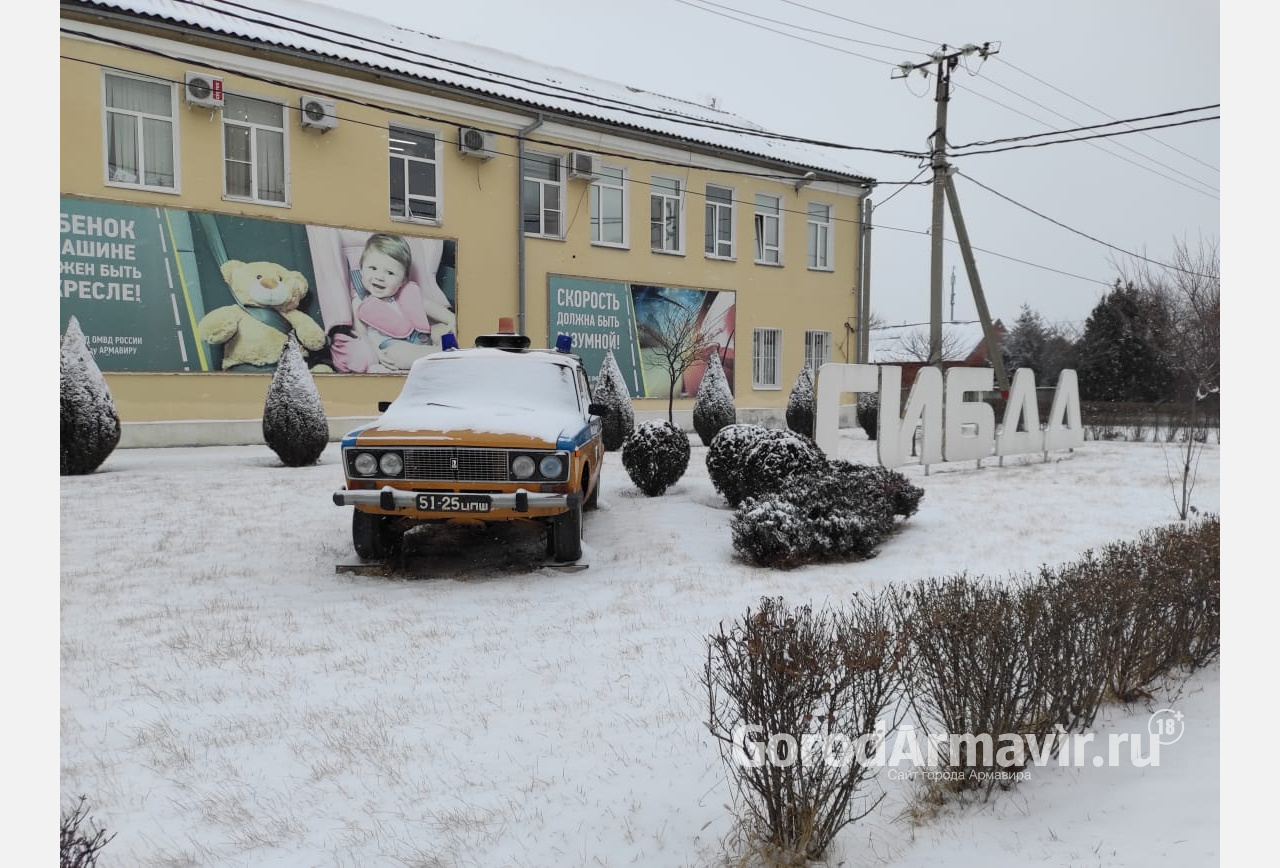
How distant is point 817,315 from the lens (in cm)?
2572

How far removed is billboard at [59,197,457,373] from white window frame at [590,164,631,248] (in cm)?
408

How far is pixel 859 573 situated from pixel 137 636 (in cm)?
563

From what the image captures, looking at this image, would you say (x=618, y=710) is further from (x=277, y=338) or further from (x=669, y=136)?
(x=669, y=136)

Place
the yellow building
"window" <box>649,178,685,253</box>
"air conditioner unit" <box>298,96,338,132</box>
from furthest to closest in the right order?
1. "window" <box>649,178,685,253</box>
2. "air conditioner unit" <box>298,96,338,132</box>
3. the yellow building

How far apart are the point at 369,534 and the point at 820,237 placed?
68.7 ft

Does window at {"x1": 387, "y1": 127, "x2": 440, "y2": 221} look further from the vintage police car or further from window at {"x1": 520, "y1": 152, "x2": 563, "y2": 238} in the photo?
the vintage police car

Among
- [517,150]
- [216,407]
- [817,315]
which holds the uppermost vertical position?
[517,150]

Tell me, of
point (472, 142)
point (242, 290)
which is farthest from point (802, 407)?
point (242, 290)

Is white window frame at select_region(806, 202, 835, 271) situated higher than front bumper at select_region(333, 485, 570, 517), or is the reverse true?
white window frame at select_region(806, 202, 835, 271)

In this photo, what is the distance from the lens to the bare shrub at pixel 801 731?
3049 millimetres

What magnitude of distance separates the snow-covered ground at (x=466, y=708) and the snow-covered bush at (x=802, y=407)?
11527mm

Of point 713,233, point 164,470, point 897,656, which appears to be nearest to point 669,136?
point 713,233

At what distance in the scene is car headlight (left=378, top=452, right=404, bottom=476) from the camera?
7051 mm

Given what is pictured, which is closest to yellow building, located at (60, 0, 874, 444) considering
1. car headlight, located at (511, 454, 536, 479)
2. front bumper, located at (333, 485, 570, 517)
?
front bumper, located at (333, 485, 570, 517)
